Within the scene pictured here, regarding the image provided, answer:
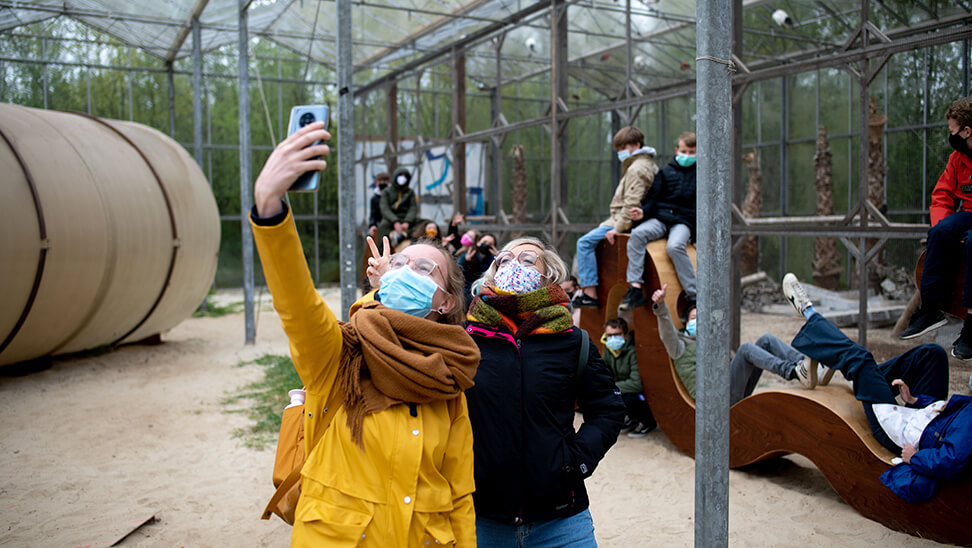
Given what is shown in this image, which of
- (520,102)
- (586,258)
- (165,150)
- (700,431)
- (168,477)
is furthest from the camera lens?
(520,102)

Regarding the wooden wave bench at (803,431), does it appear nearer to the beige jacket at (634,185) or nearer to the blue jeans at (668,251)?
the blue jeans at (668,251)

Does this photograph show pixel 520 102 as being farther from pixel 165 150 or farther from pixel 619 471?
pixel 619 471

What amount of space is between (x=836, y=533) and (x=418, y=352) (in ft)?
11.1

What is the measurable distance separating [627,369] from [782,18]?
10.8 meters

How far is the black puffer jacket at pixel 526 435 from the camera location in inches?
90.9

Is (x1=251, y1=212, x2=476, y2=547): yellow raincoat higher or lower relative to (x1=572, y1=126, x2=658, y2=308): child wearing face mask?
lower

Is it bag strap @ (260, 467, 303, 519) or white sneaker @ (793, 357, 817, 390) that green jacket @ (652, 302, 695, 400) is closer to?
white sneaker @ (793, 357, 817, 390)

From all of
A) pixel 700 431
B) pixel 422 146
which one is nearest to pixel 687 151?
pixel 700 431

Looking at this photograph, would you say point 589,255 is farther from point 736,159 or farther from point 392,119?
point 392,119

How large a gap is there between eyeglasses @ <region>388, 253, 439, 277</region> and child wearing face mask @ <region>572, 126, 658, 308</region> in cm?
398

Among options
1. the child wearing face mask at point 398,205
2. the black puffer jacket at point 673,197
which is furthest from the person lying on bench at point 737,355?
the child wearing face mask at point 398,205

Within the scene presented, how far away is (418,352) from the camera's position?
79.0 inches

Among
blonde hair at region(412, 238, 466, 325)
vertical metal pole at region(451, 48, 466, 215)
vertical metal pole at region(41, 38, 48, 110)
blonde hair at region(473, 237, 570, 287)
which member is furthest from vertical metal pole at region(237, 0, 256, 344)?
vertical metal pole at region(41, 38, 48, 110)

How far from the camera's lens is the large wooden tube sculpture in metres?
7.24
